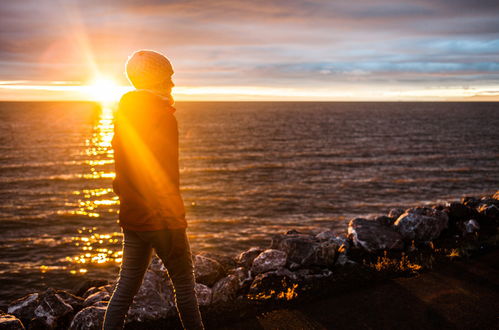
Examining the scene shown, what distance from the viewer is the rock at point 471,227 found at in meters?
8.58

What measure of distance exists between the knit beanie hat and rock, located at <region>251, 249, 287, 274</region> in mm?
4323

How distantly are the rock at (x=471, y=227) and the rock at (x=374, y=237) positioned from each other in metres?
1.82

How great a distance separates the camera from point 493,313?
187 inches

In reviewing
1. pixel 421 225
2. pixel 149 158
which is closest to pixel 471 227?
pixel 421 225

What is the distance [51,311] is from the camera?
584 centimetres

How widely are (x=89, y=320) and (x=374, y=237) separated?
5.25 m

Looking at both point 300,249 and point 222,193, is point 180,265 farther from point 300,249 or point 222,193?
point 222,193

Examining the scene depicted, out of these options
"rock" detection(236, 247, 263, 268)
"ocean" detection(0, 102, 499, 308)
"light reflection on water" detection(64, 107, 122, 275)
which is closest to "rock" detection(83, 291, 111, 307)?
"rock" detection(236, 247, 263, 268)

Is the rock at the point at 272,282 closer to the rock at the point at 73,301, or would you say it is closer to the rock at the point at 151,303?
the rock at the point at 151,303

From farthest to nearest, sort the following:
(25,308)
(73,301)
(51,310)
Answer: (73,301) → (25,308) → (51,310)

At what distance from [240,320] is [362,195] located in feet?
73.6

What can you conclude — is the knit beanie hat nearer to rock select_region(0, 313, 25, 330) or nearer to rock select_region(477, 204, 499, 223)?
rock select_region(0, 313, 25, 330)

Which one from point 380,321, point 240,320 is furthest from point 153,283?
point 380,321

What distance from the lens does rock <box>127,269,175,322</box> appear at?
198 inches
